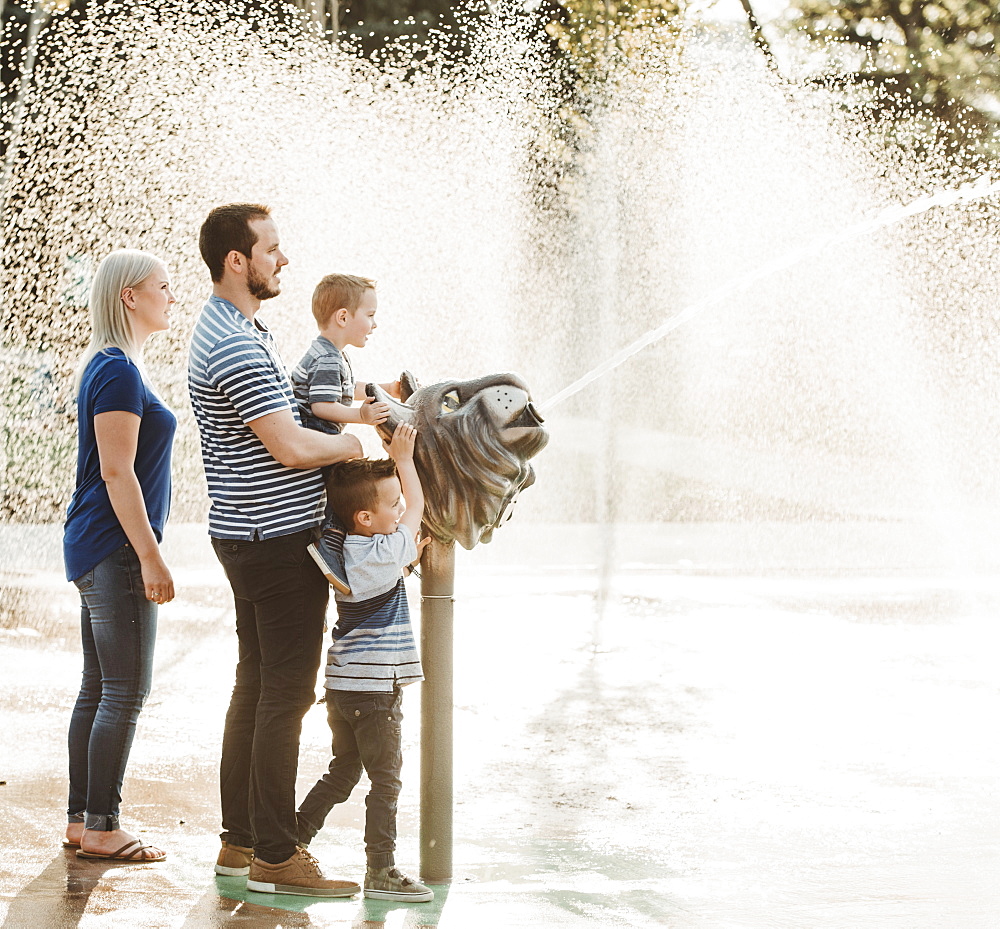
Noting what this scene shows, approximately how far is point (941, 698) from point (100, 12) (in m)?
8.86

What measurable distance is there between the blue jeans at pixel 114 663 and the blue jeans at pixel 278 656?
0.39 m

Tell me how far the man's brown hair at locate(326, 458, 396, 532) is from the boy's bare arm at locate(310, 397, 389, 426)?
11 cm

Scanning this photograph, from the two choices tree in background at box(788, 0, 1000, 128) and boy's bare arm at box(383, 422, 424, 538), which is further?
tree in background at box(788, 0, 1000, 128)

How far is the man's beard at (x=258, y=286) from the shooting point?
137 inches

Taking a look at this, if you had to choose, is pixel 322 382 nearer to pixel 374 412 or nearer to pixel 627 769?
pixel 374 412

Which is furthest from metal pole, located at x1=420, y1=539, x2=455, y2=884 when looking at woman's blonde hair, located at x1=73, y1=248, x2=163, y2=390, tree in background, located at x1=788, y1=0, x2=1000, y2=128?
tree in background, located at x1=788, y1=0, x2=1000, y2=128

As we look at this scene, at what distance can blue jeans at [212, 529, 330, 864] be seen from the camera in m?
3.38

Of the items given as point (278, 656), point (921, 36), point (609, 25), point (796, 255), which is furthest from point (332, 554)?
point (921, 36)

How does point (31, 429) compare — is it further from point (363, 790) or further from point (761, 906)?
point (761, 906)

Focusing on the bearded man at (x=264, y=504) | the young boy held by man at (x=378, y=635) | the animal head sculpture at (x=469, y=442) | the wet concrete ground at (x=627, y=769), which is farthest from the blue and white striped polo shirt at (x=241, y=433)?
the wet concrete ground at (x=627, y=769)

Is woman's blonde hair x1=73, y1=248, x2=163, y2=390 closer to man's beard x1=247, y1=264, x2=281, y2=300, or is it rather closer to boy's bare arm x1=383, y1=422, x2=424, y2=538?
man's beard x1=247, y1=264, x2=281, y2=300

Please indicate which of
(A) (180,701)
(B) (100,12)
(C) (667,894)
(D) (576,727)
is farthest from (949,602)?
(B) (100,12)

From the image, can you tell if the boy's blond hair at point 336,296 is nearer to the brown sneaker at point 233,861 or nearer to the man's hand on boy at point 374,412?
the man's hand on boy at point 374,412

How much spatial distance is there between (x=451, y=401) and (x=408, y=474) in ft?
0.73
